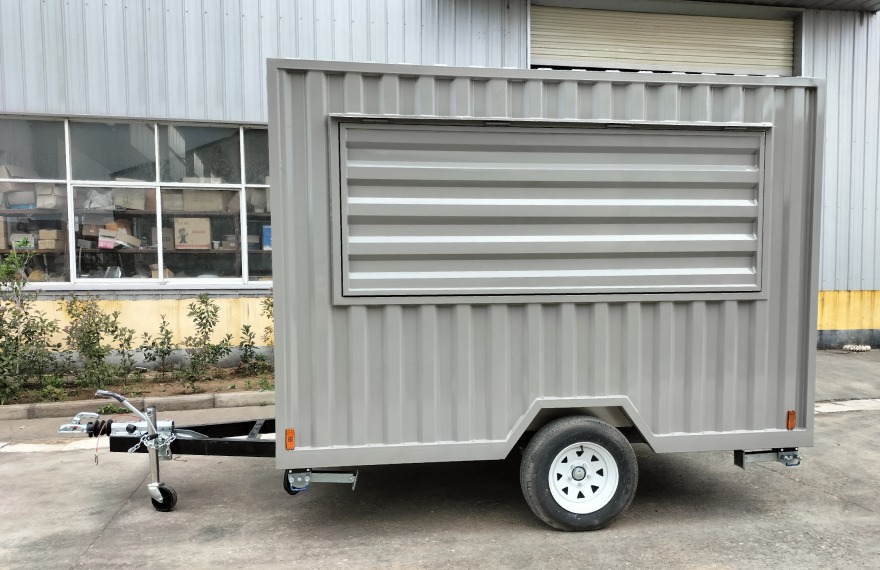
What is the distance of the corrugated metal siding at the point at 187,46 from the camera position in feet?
28.3

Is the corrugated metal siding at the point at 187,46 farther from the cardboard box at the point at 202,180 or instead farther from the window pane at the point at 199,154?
the cardboard box at the point at 202,180

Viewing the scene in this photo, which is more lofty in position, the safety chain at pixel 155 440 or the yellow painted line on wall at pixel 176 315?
the yellow painted line on wall at pixel 176 315

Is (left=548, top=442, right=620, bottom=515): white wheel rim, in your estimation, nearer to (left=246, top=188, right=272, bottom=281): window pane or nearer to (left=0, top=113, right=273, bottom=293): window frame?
(left=0, top=113, right=273, bottom=293): window frame

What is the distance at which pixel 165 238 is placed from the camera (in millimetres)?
9281

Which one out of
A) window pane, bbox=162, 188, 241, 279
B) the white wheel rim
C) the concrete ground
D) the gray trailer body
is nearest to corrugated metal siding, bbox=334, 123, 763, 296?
the gray trailer body

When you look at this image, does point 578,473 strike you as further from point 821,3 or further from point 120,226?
point 821,3

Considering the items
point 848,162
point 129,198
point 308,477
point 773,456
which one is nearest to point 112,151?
point 129,198

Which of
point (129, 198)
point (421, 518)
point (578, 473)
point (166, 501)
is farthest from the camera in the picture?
point (129, 198)

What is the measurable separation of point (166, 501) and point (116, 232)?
6.08 metres

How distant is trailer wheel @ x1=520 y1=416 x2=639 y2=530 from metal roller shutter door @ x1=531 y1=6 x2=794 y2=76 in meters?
8.17

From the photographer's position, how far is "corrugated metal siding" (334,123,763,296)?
12.4 feet

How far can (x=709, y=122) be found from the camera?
3994mm

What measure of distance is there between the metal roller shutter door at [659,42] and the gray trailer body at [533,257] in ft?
23.1

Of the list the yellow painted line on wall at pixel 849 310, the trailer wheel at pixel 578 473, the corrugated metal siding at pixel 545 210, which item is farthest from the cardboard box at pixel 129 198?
the yellow painted line on wall at pixel 849 310
